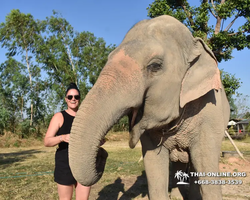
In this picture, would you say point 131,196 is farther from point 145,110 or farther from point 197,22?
point 197,22

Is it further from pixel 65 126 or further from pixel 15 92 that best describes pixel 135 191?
pixel 15 92

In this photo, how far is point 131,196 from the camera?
442 cm

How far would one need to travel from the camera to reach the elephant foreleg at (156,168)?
278 cm

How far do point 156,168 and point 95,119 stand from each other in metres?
1.44

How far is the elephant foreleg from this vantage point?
2777 millimetres

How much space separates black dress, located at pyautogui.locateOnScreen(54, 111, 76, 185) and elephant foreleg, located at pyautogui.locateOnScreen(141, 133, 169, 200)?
908 millimetres

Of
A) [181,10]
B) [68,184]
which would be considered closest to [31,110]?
[181,10]

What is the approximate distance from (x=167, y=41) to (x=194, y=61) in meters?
0.39

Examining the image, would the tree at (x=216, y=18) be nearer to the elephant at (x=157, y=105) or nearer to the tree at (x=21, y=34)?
the elephant at (x=157, y=105)

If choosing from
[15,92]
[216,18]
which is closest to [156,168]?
[216,18]

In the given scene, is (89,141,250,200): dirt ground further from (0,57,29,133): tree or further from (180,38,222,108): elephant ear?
(0,57,29,133): tree

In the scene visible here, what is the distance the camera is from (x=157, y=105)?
1970 millimetres

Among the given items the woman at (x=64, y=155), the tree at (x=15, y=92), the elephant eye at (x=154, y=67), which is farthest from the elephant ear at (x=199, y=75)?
the tree at (x=15, y=92)

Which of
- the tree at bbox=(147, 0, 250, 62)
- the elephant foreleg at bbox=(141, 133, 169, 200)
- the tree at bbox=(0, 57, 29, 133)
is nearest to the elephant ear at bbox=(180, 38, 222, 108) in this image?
the elephant foreleg at bbox=(141, 133, 169, 200)
